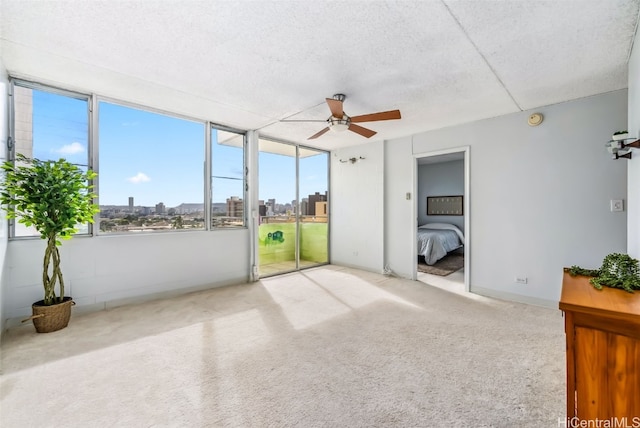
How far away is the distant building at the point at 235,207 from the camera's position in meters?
4.51

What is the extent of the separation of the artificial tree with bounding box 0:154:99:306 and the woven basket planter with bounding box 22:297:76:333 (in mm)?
116

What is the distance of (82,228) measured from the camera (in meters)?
3.22

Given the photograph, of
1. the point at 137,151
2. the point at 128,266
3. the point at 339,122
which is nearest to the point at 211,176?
the point at 137,151

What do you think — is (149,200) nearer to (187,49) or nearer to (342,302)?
(187,49)

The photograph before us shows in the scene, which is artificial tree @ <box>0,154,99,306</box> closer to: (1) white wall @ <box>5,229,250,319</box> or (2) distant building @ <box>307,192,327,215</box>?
(1) white wall @ <box>5,229,250,319</box>

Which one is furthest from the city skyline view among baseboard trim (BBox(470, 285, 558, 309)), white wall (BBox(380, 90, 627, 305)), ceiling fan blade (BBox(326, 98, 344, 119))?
baseboard trim (BBox(470, 285, 558, 309))

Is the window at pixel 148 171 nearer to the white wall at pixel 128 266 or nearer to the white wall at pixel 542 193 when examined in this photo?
the white wall at pixel 128 266

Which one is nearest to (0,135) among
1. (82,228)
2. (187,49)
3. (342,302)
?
(82,228)

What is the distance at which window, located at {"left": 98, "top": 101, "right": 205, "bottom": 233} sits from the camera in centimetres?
340

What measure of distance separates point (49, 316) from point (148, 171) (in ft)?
6.28

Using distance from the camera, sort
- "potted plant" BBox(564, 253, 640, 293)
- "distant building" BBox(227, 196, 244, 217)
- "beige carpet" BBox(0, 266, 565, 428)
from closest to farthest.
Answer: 1. "potted plant" BBox(564, 253, 640, 293)
2. "beige carpet" BBox(0, 266, 565, 428)
3. "distant building" BBox(227, 196, 244, 217)

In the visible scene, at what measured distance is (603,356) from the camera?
1193 millimetres

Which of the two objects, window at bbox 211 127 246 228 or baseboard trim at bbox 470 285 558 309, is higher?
window at bbox 211 127 246 228

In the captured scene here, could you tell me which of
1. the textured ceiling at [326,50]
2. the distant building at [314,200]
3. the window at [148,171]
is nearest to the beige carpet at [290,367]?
the window at [148,171]
